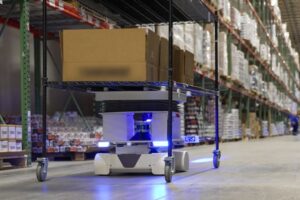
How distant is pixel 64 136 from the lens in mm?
8156

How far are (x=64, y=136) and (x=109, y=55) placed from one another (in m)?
3.23

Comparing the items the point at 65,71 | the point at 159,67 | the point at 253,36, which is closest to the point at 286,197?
the point at 159,67

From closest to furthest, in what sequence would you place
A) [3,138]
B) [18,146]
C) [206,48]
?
Result: [3,138]
[18,146]
[206,48]

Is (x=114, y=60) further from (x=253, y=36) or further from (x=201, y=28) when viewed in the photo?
(x=253, y=36)

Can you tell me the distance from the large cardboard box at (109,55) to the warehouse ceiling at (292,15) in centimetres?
2752

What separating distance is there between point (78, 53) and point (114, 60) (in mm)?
368

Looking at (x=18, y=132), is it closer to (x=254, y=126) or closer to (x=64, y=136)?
(x=64, y=136)

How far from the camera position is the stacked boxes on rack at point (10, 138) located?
632 cm

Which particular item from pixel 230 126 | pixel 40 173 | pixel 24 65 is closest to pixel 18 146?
pixel 24 65

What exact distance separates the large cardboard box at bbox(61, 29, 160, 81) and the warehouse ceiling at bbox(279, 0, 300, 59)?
1084 inches

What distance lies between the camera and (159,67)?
5484 mm

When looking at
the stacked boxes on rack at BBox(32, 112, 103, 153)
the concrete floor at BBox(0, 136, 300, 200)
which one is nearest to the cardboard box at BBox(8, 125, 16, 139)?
the concrete floor at BBox(0, 136, 300, 200)

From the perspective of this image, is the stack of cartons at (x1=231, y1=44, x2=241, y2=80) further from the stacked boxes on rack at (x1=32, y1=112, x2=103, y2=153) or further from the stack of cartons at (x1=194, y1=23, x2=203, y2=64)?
the stacked boxes on rack at (x1=32, y1=112, x2=103, y2=153)

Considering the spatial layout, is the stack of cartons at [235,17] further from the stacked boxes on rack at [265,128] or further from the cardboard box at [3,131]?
the cardboard box at [3,131]
